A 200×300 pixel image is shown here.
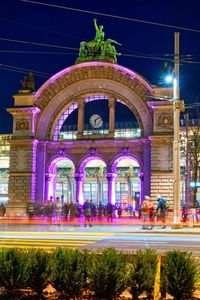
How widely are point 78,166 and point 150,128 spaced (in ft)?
25.4

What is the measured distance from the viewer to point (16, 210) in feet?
155

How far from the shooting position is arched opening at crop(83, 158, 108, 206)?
179 ft

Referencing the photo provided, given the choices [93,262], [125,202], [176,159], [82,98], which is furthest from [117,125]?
[93,262]

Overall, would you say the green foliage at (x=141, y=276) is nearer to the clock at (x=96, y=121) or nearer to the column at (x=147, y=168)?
the column at (x=147, y=168)

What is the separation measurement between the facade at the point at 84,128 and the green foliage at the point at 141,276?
116ft

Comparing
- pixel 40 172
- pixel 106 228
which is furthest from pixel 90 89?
pixel 106 228

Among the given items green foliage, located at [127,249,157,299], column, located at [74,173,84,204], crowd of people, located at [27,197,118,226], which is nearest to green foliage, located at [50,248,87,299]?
green foliage, located at [127,249,157,299]

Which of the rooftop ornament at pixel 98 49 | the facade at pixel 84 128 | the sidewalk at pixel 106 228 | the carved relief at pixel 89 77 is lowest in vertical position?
the sidewalk at pixel 106 228

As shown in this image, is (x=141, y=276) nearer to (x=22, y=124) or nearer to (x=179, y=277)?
(x=179, y=277)

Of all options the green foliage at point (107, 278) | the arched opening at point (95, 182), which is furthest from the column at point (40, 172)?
the green foliage at point (107, 278)

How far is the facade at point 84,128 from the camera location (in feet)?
151

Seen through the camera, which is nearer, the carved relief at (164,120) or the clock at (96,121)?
the carved relief at (164,120)

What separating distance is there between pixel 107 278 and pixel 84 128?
40.4m

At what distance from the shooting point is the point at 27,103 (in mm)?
48875
